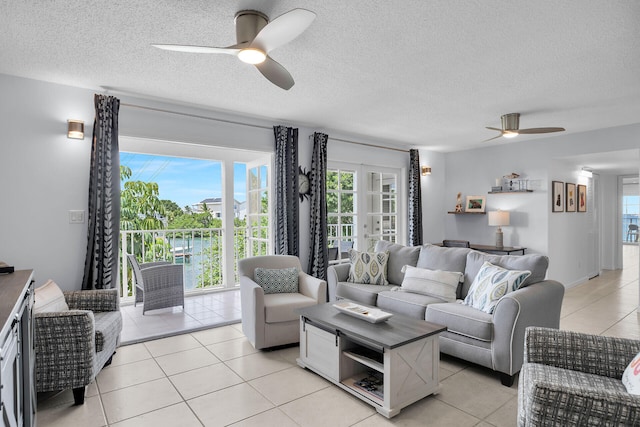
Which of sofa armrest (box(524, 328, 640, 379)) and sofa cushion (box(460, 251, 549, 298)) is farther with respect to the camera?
sofa cushion (box(460, 251, 549, 298))

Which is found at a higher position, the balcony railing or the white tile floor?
the balcony railing

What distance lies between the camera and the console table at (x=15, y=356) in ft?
4.25

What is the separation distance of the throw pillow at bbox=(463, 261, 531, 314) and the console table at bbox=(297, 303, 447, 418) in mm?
604

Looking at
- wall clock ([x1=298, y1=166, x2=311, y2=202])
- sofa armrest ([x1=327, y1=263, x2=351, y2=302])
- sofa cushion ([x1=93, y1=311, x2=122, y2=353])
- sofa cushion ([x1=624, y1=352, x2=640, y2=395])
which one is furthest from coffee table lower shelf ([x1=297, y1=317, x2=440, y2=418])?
wall clock ([x1=298, y1=166, x2=311, y2=202])

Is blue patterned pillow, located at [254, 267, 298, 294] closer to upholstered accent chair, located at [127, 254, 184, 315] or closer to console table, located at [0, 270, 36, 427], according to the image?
upholstered accent chair, located at [127, 254, 184, 315]

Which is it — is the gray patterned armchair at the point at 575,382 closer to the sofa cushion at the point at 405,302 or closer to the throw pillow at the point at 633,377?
the throw pillow at the point at 633,377

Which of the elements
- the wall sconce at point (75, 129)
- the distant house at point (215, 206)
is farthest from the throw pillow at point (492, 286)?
the distant house at point (215, 206)

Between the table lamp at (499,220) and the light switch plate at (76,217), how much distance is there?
18.6 ft

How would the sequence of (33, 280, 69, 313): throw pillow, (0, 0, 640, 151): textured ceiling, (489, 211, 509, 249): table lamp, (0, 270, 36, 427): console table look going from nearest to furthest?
1. (0, 270, 36, 427): console table
2. (0, 0, 640, 151): textured ceiling
3. (33, 280, 69, 313): throw pillow
4. (489, 211, 509, 249): table lamp

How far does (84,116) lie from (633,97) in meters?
5.47

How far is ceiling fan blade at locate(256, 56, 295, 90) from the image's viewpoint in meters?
2.34

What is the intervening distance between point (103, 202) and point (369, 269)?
281cm

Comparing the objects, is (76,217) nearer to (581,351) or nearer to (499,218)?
(581,351)

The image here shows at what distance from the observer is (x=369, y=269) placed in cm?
410
